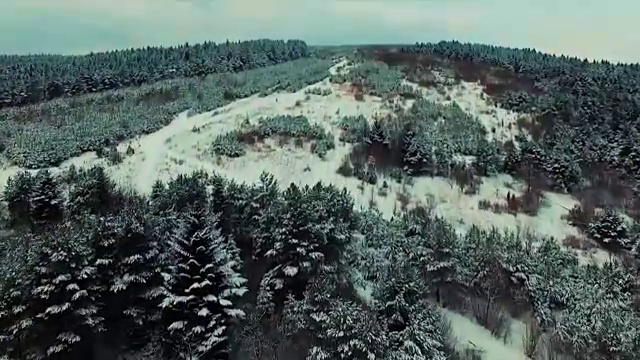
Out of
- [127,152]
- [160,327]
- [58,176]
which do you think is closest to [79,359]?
[160,327]

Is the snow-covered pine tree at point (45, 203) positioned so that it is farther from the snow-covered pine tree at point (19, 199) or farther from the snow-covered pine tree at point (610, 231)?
the snow-covered pine tree at point (610, 231)

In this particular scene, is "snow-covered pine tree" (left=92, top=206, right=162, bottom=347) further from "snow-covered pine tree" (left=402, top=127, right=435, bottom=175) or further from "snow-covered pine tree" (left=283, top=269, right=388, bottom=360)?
"snow-covered pine tree" (left=402, top=127, right=435, bottom=175)

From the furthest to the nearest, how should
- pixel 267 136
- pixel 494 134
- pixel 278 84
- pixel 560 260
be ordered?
pixel 278 84 < pixel 494 134 < pixel 267 136 < pixel 560 260

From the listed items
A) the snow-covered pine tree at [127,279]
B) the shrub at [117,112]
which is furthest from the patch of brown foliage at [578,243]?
the shrub at [117,112]

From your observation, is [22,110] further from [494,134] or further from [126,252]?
[494,134]

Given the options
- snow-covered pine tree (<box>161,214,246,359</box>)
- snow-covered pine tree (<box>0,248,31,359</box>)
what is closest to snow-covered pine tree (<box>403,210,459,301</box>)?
snow-covered pine tree (<box>161,214,246,359</box>)

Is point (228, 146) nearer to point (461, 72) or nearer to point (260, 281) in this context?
point (260, 281)
